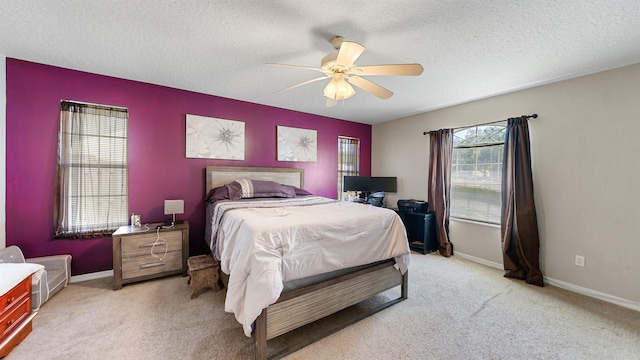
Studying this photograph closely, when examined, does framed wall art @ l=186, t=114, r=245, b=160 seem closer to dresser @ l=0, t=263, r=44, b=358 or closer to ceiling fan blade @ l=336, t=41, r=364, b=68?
dresser @ l=0, t=263, r=44, b=358

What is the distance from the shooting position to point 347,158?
5.30m

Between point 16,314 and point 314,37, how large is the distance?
3226 millimetres

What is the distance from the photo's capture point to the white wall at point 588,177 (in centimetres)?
244

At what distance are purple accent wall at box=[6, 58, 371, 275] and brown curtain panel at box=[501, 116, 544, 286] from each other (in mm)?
3438

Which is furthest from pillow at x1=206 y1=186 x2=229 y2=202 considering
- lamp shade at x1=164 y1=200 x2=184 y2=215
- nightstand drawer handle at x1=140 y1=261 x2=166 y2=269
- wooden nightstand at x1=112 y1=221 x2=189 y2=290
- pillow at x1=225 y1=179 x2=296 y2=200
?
nightstand drawer handle at x1=140 y1=261 x2=166 y2=269

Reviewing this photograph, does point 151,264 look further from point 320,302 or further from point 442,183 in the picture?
point 442,183

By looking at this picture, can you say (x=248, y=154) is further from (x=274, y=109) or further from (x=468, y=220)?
(x=468, y=220)

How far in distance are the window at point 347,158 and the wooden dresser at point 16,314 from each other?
14.3ft

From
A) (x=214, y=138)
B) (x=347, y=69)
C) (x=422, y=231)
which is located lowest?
(x=422, y=231)

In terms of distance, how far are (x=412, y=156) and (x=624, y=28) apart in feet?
9.59

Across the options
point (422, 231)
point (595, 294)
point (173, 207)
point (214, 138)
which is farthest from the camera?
point (422, 231)

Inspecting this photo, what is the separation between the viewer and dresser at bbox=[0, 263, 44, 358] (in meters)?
1.66

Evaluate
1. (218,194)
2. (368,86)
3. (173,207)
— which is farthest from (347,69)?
(173,207)

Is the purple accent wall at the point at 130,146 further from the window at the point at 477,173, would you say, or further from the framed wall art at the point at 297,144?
the window at the point at 477,173
